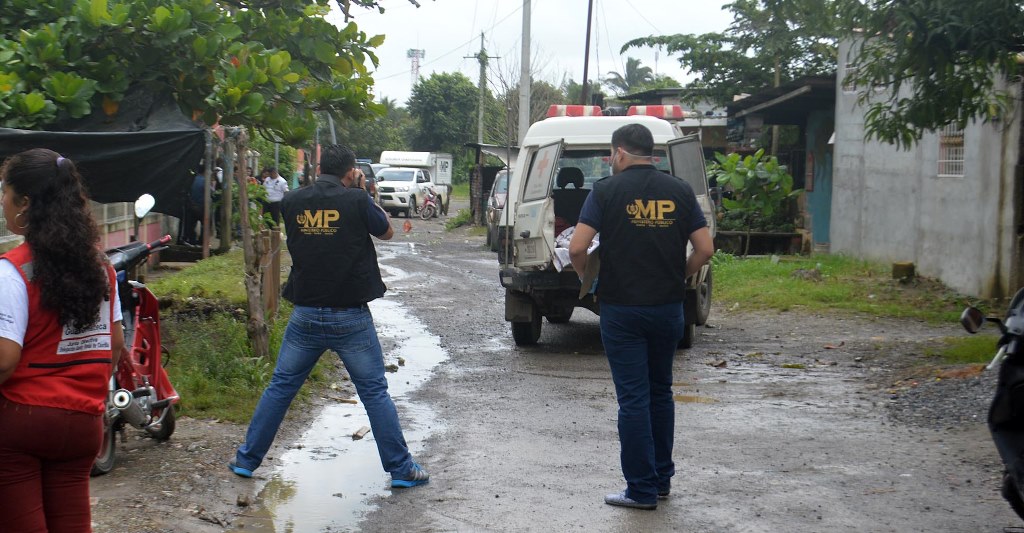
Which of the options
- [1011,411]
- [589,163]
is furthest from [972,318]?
[589,163]

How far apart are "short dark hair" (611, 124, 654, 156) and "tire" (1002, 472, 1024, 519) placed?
2.35m

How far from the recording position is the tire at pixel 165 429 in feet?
21.5

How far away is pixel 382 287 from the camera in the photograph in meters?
6.28

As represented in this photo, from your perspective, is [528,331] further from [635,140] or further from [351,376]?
[635,140]

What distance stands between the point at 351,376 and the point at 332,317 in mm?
345

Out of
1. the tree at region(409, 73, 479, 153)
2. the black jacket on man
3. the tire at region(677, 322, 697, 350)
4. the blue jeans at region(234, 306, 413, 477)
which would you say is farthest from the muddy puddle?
the tree at region(409, 73, 479, 153)

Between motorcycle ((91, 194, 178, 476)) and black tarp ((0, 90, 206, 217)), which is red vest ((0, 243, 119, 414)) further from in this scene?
black tarp ((0, 90, 206, 217))

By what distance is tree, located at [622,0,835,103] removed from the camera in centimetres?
3038

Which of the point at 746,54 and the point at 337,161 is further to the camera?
the point at 746,54

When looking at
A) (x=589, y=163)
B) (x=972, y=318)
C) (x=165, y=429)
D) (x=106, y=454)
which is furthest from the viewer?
(x=589, y=163)

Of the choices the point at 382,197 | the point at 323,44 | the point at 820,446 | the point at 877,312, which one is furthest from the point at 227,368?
the point at 382,197

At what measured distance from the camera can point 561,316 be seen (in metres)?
12.5

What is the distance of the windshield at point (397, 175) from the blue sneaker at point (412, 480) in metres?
34.5

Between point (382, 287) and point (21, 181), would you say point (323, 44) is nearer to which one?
point (382, 287)
